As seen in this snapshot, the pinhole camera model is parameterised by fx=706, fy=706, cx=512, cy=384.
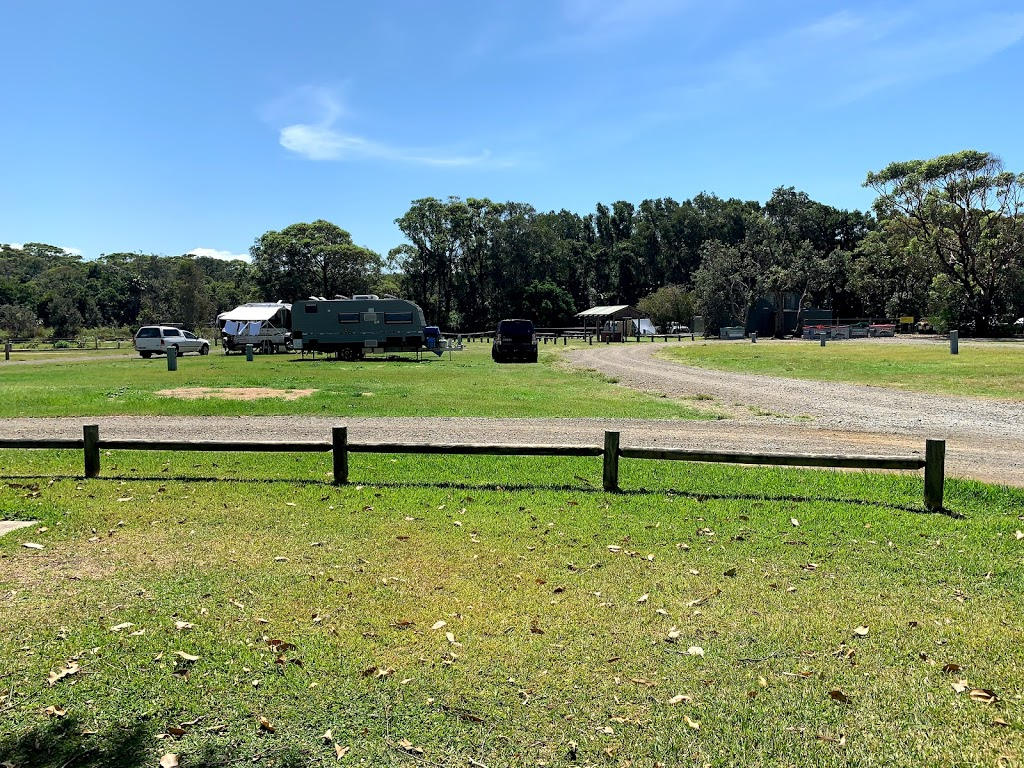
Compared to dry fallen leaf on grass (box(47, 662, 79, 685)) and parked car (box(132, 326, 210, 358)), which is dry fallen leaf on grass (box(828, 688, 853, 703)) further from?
parked car (box(132, 326, 210, 358))

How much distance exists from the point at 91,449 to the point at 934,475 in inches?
388

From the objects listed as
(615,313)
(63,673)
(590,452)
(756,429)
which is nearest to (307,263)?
(615,313)

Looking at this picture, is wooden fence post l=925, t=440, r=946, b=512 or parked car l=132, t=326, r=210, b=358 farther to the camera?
parked car l=132, t=326, r=210, b=358

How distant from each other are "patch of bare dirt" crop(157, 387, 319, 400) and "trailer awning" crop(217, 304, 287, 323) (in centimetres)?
2516

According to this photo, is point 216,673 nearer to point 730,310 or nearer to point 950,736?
point 950,736

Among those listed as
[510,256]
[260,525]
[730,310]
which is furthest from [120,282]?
[260,525]

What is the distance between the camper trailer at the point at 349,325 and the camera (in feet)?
117

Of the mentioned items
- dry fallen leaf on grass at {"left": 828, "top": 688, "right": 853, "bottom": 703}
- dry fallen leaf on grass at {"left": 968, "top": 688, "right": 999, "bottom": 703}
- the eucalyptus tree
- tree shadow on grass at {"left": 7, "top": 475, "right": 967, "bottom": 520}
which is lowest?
dry fallen leaf on grass at {"left": 828, "top": 688, "right": 853, "bottom": 703}

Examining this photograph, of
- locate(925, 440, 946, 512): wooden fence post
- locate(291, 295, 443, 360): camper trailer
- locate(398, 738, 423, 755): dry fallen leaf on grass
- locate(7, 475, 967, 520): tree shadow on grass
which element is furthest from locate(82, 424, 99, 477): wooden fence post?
locate(291, 295, 443, 360): camper trailer

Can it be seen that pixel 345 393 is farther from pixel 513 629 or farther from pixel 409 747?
pixel 409 747

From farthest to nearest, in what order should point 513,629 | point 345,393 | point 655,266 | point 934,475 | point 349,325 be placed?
point 655,266, point 349,325, point 345,393, point 934,475, point 513,629

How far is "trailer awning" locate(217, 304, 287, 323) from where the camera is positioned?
1725 inches

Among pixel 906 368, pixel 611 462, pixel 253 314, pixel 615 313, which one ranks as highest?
pixel 615 313

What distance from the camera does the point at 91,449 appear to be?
29.2ft
